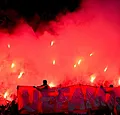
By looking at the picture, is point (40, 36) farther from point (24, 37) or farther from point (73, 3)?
point (73, 3)

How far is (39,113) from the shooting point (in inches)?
412

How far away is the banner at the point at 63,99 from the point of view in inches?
413

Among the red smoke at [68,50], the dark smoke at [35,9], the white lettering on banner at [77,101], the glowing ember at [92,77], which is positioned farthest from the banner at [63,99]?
the dark smoke at [35,9]

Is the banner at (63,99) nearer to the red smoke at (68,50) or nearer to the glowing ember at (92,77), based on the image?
the red smoke at (68,50)

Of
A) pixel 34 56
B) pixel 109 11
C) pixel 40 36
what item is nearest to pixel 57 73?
pixel 34 56

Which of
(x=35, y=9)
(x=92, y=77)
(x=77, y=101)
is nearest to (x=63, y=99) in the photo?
(x=77, y=101)

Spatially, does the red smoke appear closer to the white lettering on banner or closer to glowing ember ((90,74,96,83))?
glowing ember ((90,74,96,83))

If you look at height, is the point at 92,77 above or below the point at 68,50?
below

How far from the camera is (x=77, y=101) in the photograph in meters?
10.9

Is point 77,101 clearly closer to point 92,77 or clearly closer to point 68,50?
point 92,77

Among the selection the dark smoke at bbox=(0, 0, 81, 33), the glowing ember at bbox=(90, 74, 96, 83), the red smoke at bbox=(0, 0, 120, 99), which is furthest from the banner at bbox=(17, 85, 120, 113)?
the dark smoke at bbox=(0, 0, 81, 33)

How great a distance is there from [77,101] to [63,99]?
60 centimetres

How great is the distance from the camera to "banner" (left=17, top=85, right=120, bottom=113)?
413 inches

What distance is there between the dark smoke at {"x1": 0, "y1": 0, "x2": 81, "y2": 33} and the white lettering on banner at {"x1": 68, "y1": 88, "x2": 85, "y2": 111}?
9.50 m
